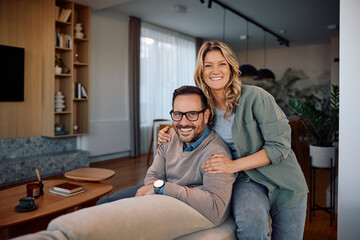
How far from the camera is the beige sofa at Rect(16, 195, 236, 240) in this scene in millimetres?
681

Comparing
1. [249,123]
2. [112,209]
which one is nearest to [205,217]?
[112,209]

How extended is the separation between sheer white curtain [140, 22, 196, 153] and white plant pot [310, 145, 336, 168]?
13.3 feet

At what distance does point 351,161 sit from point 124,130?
457cm

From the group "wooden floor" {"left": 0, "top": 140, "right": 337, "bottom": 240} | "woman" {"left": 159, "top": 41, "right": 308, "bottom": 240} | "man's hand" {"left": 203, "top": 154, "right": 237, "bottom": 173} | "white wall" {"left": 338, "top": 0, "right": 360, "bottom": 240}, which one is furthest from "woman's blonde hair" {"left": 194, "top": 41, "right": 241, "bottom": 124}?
"wooden floor" {"left": 0, "top": 140, "right": 337, "bottom": 240}

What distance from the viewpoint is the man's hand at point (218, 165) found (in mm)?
1251

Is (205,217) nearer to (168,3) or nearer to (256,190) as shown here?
(256,190)

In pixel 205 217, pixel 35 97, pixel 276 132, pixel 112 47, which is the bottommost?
pixel 205 217

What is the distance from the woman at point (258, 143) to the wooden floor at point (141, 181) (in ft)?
3.71

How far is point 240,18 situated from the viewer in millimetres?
5996

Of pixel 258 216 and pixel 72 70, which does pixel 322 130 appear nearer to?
pixel 258 216

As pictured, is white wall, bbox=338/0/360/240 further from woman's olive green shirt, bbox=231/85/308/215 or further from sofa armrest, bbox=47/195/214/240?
sofa armrest, bbox=47/195/214/240

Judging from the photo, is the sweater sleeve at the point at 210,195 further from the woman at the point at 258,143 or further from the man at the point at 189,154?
the woman at the point at 258,143

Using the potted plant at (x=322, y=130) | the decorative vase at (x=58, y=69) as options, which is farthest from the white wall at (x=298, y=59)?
the decorative vase at (x=58, y=69)

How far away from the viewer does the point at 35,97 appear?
451 cm
